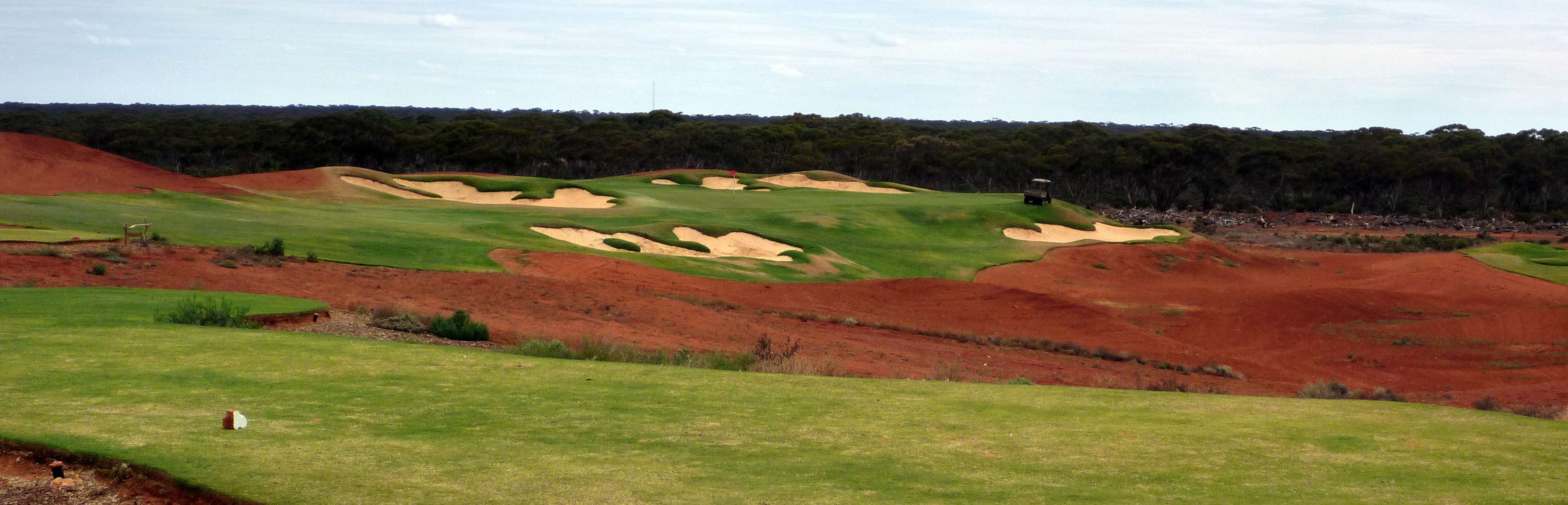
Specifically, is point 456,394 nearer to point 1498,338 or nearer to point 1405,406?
point 1405,406

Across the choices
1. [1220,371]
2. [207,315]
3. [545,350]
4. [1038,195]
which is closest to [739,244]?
[1220,371]

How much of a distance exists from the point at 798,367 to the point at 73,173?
32.0 metres

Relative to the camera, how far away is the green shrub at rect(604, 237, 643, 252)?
3431 cm

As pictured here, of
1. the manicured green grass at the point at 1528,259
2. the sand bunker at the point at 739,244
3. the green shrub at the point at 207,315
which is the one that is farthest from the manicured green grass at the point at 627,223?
the manicured green grass at the point at 1528,259

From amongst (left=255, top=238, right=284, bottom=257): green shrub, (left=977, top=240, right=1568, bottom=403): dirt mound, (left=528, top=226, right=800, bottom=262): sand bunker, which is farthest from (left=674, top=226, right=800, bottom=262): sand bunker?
(left=255, top=238, right=284, bottom=257): green shrub

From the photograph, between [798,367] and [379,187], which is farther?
[379,187]

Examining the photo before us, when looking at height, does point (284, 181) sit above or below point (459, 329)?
above

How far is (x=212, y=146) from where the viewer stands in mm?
90625

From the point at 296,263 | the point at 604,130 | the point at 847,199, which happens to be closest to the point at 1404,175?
the point at 847,199

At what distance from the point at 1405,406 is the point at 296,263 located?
67.4ft

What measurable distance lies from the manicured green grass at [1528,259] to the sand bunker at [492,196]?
33.8 metres

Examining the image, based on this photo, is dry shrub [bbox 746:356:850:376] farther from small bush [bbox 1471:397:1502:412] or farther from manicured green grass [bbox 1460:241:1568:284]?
manicured green grass [bbox 1460:241:1568:284]

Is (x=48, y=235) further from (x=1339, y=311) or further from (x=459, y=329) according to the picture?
(x=1339, y=311)

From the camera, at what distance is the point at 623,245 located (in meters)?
34.5
